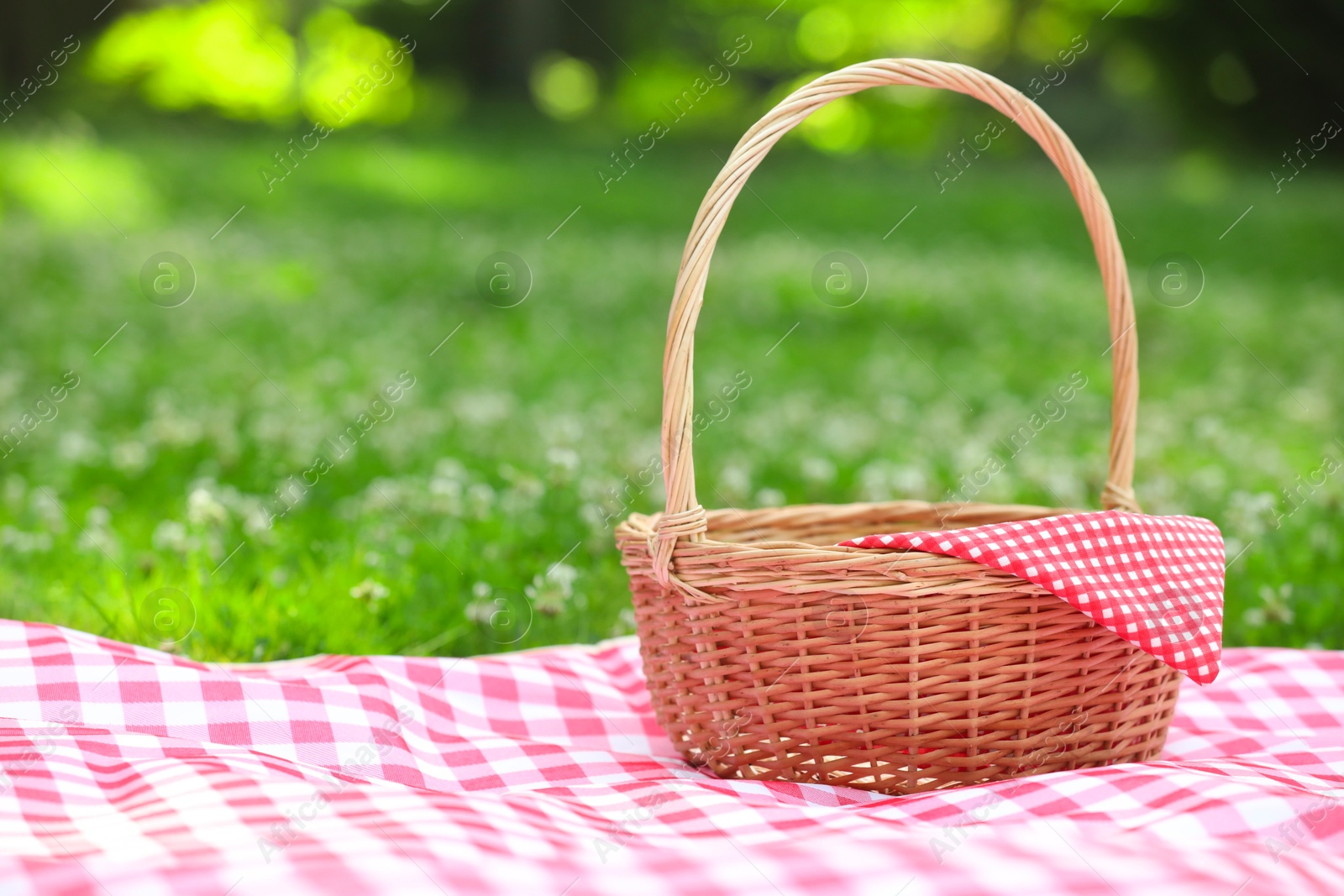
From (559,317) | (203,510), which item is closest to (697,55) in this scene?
(559,317)

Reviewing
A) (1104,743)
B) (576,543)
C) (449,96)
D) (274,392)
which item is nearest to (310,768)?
(1104,743)

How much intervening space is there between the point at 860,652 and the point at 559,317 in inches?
219

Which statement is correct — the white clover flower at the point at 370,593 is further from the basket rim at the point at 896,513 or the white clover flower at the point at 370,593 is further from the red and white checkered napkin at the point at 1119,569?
the red and white checkered napkin at the point at 1119,569

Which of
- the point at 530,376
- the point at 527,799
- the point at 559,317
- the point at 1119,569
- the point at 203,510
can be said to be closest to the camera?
the point at 527,799

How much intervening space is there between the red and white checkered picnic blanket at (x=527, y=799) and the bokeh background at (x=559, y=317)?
13.5 inches

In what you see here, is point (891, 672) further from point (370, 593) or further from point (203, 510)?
point (203, 510)

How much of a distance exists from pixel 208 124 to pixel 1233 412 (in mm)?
13628

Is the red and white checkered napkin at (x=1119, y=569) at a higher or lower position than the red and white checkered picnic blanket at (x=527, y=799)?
higher

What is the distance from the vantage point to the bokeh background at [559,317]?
114 inches

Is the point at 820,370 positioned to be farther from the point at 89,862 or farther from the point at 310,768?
the point at 89,862

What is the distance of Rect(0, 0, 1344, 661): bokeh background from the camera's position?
9.53 ft

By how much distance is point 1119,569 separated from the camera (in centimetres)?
169

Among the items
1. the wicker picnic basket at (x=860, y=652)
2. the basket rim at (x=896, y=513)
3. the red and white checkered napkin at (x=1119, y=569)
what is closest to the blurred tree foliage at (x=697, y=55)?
the basket rim at (x=896, y=513)

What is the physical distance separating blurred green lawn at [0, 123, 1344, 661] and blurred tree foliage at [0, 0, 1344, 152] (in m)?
1.91
